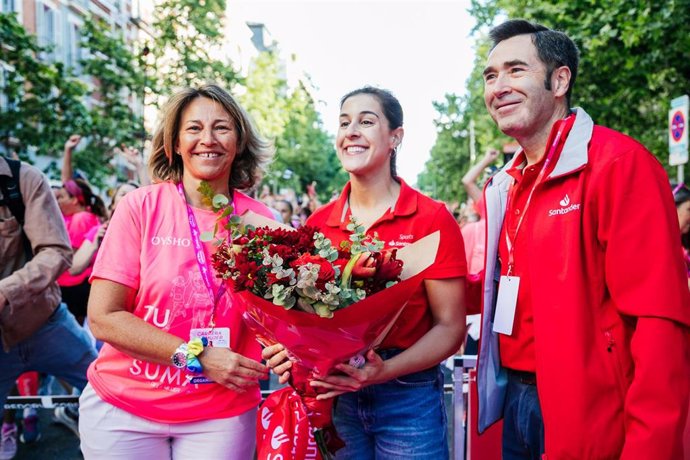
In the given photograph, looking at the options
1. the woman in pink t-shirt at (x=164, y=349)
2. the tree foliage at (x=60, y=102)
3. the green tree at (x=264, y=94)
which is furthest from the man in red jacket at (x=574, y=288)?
the green tree at (x=264, y=94)

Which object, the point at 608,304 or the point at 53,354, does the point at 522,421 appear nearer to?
the point at 608,304

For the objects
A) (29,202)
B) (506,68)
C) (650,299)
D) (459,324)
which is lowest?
(459,324)

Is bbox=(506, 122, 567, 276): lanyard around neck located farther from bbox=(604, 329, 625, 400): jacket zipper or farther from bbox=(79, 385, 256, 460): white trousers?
bbox=(79, 385, 256, 460): white trousers

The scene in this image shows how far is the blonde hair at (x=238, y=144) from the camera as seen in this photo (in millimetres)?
2910

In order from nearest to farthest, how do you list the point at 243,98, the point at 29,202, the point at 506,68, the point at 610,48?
the point at 506,68 < the point at 29,202 < the point at 610,48 < the point at 243,98

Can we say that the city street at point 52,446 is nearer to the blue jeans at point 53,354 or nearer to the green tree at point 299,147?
the blue jeans at point 53,354

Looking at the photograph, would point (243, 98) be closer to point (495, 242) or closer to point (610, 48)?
point (610, 48)

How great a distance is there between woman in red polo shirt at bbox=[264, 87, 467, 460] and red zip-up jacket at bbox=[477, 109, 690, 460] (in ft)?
1.42

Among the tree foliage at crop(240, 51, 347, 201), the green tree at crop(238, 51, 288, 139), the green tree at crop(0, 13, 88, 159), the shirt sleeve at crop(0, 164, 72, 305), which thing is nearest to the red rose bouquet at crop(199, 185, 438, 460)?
the shirt sleeve at crop(0, 164, 72, 305)

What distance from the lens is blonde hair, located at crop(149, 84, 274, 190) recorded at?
115 inches

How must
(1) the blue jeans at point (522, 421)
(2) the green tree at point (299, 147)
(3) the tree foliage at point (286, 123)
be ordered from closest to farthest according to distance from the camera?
1. (1) the blue jeans at point (522, 421)
2. (3) the tree foliage at point (286, 123)
3. (2) the green tree at point (299, 147)

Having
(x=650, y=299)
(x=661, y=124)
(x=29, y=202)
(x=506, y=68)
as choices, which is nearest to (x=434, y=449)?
(x=650, y=299)

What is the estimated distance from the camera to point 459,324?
2697mm

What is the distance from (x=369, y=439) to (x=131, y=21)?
32.4 meters
